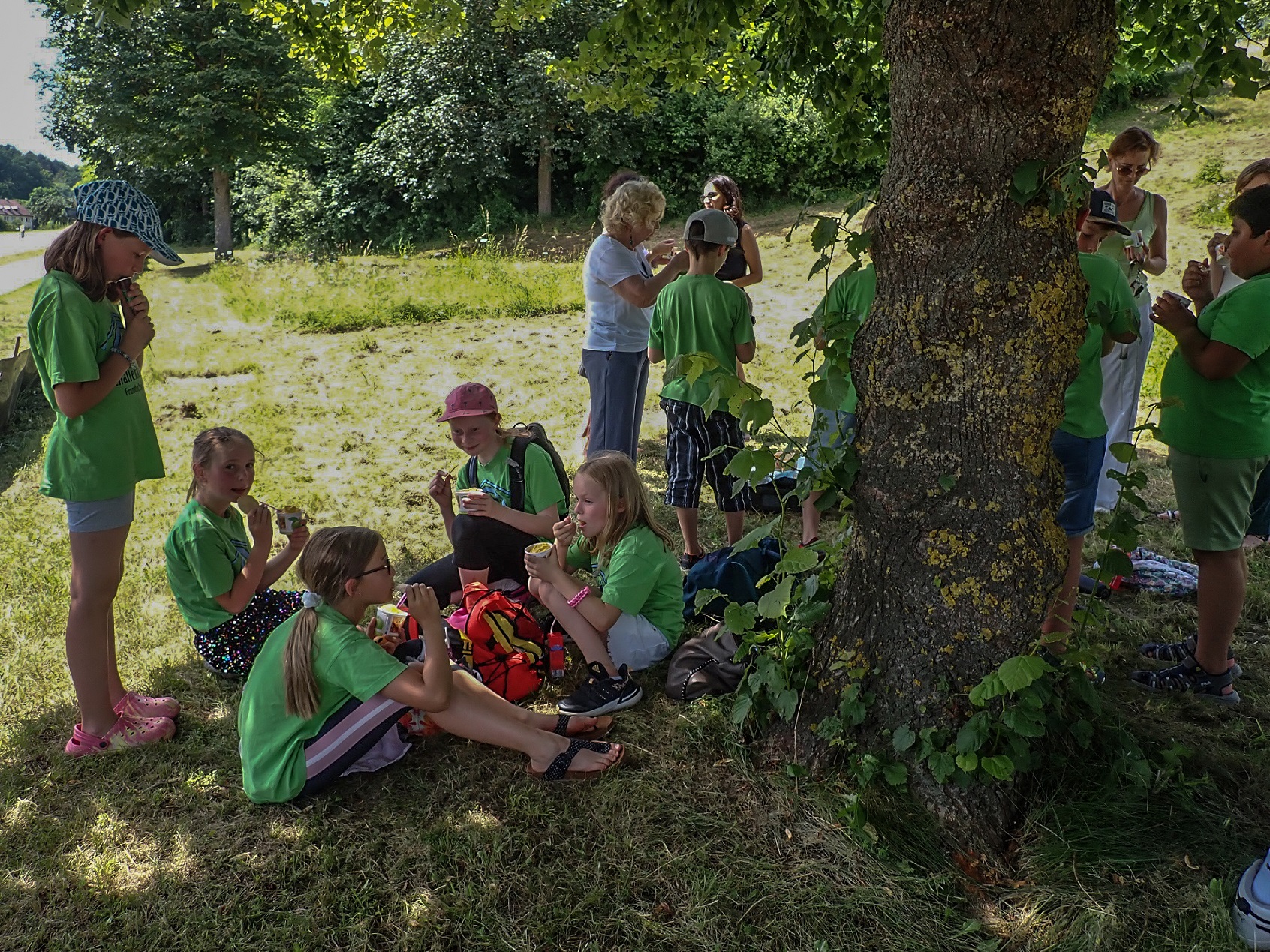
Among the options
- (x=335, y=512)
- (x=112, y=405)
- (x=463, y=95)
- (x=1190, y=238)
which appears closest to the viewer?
(x=112, y=405)

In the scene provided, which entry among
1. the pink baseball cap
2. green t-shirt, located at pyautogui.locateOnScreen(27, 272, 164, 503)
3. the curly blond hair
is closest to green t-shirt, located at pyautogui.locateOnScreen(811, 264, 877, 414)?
the curly blond hair

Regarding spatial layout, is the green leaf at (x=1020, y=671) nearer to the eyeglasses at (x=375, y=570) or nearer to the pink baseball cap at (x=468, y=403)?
the eyeglasses at (x=375, y=570)

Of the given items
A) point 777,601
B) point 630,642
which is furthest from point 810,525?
point 777,601

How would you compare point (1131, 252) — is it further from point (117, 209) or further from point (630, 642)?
point (117, 209)

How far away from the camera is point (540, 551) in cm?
355

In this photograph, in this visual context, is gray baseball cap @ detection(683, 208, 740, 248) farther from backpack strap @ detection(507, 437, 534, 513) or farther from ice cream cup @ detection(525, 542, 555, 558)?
ice cream cup @ detection(525, 542, 555, 558)

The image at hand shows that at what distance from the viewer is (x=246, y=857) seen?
2.76 meters

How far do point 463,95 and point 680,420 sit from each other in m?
17.9

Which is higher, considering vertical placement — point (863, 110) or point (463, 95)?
point (463, 95)

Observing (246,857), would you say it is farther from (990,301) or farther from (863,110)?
(863,110)

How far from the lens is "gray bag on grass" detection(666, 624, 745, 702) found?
3.40 m

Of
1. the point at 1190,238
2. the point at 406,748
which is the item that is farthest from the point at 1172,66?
the point at 1190,238

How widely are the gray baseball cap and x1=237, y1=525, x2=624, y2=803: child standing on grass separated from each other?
6.83 feet

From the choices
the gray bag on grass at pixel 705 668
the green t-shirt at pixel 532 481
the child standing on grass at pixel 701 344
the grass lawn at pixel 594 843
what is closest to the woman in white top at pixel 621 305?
the child standing on grass at pixel 701 344
